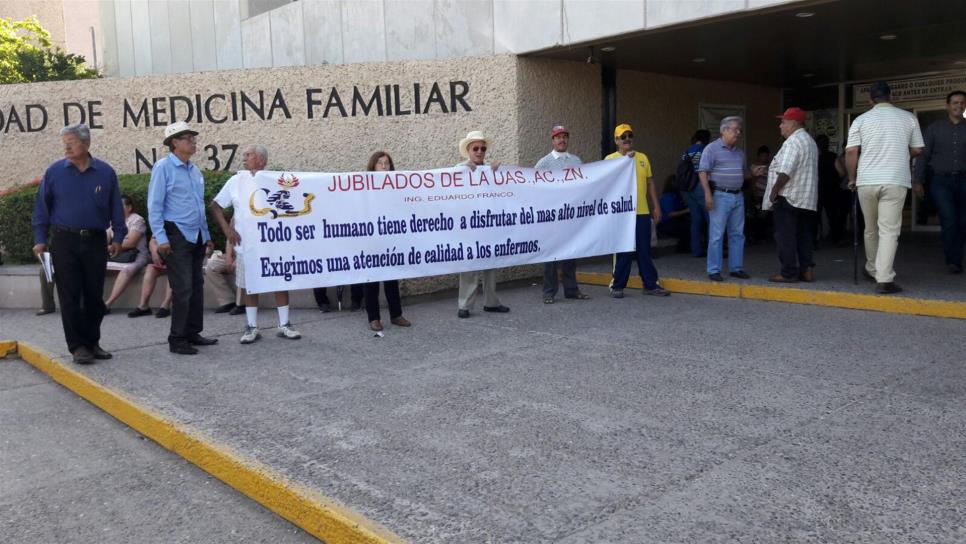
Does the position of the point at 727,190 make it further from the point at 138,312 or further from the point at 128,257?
the point at 128,257

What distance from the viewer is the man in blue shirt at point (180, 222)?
6.55 metres

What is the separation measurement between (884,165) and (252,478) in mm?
6622

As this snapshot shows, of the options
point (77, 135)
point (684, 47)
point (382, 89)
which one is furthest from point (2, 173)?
point (684, 47)

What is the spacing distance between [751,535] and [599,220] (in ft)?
18.9

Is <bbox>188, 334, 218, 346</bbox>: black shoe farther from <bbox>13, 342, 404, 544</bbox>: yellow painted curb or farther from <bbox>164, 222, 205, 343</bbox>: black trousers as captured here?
<bbox>13, 342, 404, 544</bbox>: yellow painted curb

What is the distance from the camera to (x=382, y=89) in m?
10.4

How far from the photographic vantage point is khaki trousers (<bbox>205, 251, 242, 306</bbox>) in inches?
356

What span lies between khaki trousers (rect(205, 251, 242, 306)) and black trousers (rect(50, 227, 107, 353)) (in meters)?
2.51

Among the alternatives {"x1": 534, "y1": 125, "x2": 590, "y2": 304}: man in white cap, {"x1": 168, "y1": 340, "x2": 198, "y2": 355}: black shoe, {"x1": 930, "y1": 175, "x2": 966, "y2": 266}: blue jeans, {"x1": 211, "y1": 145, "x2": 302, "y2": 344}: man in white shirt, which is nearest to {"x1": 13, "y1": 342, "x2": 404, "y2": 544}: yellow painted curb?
{"x1": 168, "y1": 340, "x2": 198, "y2": 355}: black shoe

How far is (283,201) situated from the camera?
22.8 ft

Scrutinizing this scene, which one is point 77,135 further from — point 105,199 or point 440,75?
point 440,75

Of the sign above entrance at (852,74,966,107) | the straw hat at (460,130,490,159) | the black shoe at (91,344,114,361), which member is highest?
the sign above entrance at (852,74,966,107)

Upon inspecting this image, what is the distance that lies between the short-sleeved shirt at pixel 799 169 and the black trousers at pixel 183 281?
19.5ft

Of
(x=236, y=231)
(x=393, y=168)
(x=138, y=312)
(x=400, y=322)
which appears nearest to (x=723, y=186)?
(x=393, y=168)
